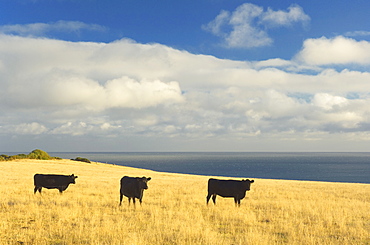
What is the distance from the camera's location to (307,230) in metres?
10.8

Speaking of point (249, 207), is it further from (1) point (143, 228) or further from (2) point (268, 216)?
(1) point (143, 228)

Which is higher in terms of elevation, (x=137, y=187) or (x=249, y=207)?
(x=137, y=187)

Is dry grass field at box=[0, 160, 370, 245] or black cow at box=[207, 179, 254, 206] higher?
black cow at box=[207, 179, 254, 206]

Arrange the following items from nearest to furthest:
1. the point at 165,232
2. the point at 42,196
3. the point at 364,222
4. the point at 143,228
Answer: the point at 165,232, the point at 143,228, the point at 364,222, the point at 42,196

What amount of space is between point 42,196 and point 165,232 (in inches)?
439

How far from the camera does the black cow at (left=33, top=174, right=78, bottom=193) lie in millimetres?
19547

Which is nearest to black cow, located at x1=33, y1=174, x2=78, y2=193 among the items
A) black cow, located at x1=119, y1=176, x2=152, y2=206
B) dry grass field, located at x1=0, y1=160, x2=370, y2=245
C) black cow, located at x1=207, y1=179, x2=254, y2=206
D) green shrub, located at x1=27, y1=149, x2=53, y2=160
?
dry grass field, located at x1=0, y1=160, x2=370, y2=245

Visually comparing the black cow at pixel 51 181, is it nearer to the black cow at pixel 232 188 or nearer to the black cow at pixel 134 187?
the black cow at pixel 134 187

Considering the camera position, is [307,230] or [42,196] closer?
[307,230]

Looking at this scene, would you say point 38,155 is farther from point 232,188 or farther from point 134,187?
point 232,188

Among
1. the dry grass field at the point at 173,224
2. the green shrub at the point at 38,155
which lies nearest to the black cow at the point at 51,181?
the dry grass field at the point at 173,224

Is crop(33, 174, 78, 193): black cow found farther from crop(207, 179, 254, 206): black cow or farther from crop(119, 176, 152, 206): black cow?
crop(207, 179, 254, 206): black cow

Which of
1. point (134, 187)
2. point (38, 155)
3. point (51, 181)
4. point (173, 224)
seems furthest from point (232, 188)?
point (38, 155)

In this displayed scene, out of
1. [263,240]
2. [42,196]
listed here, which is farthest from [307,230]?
[42,196]
